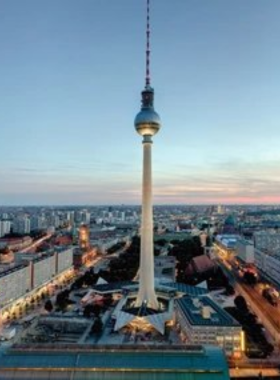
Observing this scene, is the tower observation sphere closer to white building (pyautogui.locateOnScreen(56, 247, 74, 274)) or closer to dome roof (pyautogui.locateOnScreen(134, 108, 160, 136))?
dome roof (pyautogui.locateOnScreen(134, 108, 160, 136))

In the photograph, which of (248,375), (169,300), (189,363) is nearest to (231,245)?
(169,300)

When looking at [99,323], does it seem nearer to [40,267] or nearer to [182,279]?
[40,267]

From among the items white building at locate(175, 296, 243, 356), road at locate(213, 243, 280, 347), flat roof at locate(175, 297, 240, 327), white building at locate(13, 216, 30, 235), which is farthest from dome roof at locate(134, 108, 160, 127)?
white building at locate(13, 216, 30, 235)

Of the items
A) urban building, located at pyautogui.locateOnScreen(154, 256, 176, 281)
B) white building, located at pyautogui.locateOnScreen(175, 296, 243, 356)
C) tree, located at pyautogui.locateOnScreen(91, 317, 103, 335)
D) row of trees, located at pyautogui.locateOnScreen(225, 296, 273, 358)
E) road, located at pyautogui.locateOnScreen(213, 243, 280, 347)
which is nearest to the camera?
row of trees, located at pyautogui.locateOnScreen(225, 296, 273, 358)

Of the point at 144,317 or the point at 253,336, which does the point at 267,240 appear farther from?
the point at 144,317

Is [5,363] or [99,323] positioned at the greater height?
[5,363]
